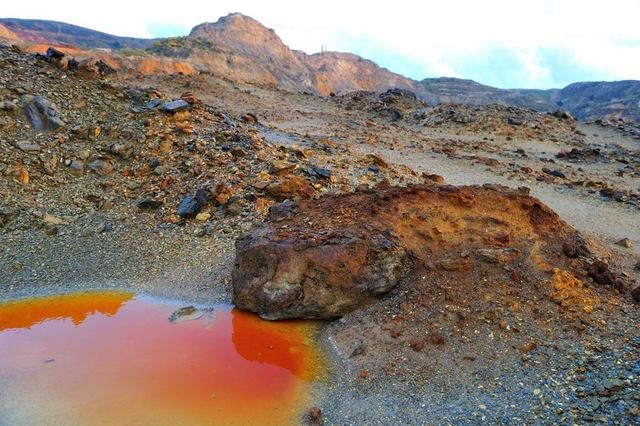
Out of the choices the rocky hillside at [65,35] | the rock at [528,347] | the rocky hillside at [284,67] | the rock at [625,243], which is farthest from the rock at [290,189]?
the rocky hillside at [65,35]

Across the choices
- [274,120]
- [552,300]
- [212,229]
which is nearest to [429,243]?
[552,300]

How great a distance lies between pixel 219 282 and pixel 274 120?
1797 cm

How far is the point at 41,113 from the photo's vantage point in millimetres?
12648

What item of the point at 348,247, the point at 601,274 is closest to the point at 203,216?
the point at 348,247

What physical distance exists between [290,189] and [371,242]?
378 cm

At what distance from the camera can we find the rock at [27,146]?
11609 mm

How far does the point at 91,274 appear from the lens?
28.6 ft

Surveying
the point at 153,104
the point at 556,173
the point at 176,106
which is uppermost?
the point at 556,173

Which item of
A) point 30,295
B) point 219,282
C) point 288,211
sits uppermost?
point 288,211

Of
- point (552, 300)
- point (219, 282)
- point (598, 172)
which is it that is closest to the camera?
point (552, 300)

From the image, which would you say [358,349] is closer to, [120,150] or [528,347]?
[528,347]

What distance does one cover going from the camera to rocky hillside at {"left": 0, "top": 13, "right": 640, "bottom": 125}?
53.2m

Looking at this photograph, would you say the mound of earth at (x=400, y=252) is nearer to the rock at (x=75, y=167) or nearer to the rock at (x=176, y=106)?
the rock at (x=75, y=167)

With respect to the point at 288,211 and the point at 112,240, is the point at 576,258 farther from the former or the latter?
the point at 112,240
